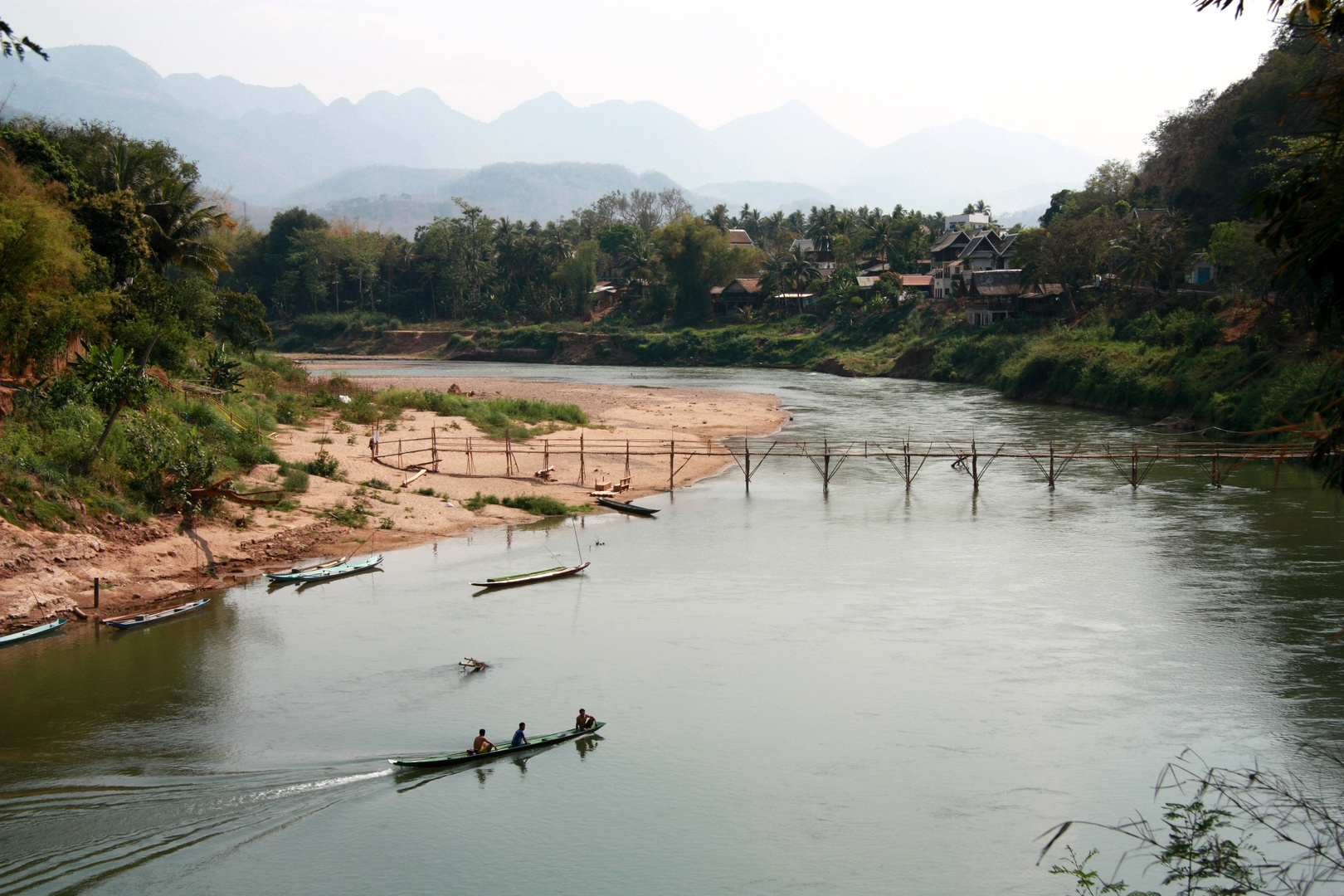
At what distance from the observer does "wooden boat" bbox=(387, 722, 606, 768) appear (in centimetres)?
1733

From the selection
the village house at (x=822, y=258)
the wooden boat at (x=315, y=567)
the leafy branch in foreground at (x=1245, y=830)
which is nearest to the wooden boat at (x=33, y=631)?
the wooden boat at (x=315, y=567)

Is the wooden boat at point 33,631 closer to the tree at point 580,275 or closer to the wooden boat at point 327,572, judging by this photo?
the wooden boat at point 327,572

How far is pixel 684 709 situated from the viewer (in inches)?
798

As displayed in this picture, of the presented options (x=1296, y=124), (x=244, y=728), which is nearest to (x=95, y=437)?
(x=244, y=728)

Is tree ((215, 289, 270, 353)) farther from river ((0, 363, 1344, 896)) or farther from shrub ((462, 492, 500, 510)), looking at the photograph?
river ((0, 363, 1344, 896))

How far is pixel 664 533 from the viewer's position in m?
34.2

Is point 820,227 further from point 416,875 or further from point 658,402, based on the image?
point 416,875

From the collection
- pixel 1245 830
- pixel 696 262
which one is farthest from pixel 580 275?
pixel 1245 830

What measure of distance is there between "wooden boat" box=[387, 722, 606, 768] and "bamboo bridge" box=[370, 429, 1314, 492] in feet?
67.6

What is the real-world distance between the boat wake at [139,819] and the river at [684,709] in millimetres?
52

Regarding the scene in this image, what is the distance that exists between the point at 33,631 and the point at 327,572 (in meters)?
7.12

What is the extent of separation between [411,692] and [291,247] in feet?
392

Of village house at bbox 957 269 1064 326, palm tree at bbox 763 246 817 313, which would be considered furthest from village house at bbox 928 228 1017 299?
palm tree at bbox 763 246 817 313

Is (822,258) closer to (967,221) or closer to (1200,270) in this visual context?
(967,221)
